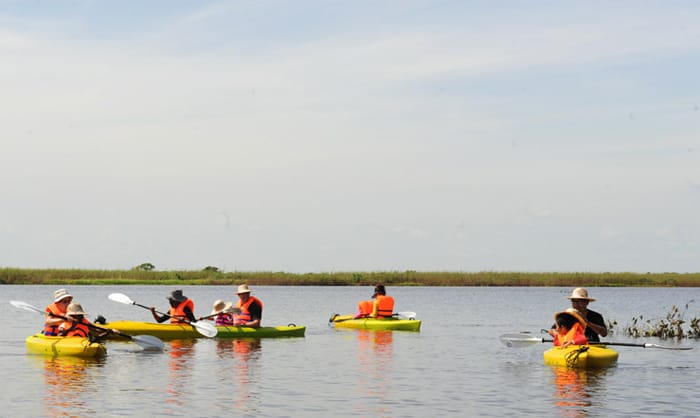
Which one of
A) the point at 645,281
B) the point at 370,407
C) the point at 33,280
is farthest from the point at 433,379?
the point at 645,281

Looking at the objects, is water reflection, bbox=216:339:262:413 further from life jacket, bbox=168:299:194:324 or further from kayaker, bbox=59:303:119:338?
kayaker, bbox=59:303:119:338

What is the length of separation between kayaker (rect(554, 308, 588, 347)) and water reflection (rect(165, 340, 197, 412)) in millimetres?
6672

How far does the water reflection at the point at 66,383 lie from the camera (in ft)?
46.1

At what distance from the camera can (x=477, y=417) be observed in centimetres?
1391

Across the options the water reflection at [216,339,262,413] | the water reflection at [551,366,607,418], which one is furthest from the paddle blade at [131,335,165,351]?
the water reflection at [551,366,607,418]

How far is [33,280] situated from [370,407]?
54925 mm

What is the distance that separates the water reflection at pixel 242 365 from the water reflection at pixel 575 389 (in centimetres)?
445

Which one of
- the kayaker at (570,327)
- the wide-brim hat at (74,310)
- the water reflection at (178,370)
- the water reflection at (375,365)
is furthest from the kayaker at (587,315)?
the wide-brim hat at (74,310)

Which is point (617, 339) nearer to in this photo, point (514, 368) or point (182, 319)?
point (514, 368)

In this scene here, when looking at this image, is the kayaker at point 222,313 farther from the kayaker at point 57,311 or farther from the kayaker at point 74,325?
the kayaker at point 57,311

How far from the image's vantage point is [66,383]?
54.4 ft

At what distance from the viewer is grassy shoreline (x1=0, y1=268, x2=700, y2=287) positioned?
68.6 metres

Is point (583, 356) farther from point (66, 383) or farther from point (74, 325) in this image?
point (74, 325)

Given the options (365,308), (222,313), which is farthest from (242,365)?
(365,308)
